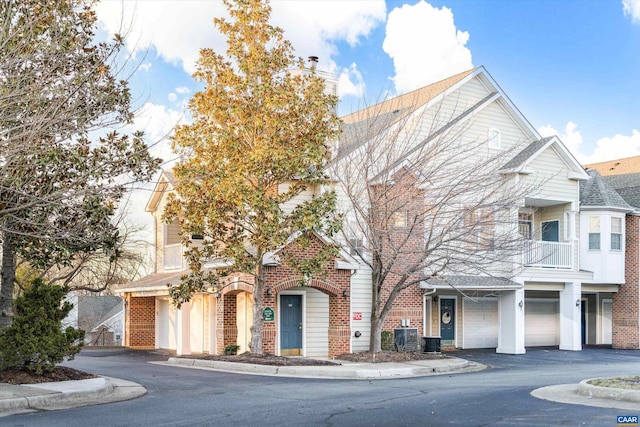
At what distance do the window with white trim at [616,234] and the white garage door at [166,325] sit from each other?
19.4 metres

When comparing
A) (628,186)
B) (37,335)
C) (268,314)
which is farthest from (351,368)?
(628,186)

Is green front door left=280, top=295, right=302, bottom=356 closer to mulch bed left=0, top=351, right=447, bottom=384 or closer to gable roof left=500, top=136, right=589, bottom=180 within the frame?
mulch bed left=0, top=351, right=447, bottom=384

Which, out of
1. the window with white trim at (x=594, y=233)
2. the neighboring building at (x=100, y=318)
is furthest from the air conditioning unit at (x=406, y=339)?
the neighboring building at (x=100, y=318)

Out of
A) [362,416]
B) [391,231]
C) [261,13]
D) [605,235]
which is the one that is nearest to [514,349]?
[605,235]

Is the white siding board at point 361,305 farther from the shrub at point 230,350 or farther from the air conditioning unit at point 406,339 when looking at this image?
the shrub at point 230,350

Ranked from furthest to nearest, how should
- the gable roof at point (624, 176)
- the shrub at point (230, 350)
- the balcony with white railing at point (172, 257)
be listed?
the gable roof at point (624, 176)
the balcony with white railing at point (172, 257)
the shrub at point (230, 350)

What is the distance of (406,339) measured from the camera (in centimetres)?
2591

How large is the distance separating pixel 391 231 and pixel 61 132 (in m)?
11.5

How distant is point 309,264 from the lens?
75.4 ft

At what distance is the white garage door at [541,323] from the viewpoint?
3400cm

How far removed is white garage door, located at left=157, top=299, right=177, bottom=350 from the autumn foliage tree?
8.81 meters

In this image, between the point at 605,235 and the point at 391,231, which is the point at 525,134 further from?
the point at 391,231

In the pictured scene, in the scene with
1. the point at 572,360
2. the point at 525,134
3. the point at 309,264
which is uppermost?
the point at 525,134

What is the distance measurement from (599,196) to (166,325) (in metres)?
20.0
